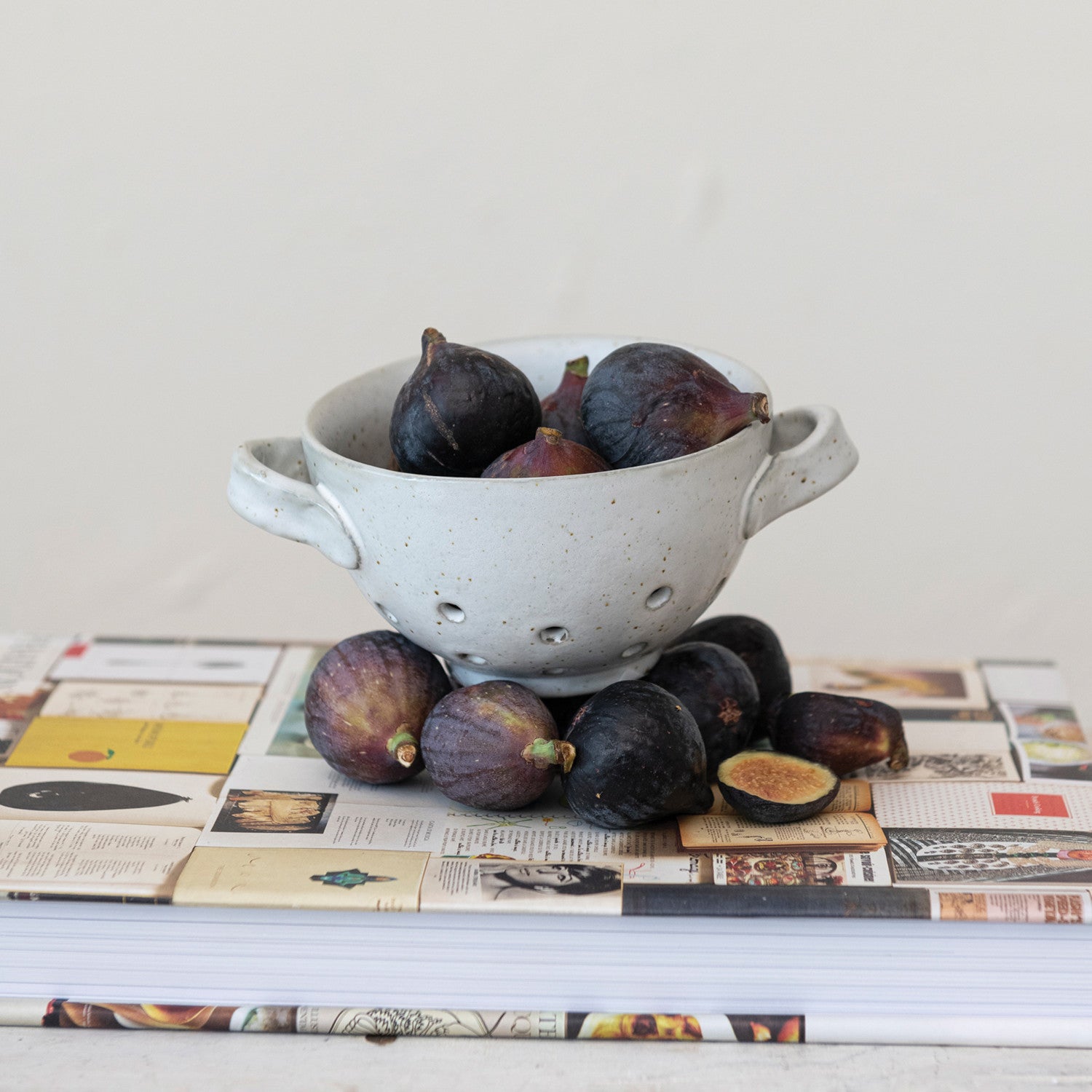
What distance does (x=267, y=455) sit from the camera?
92cm

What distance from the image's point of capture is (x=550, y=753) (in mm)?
778

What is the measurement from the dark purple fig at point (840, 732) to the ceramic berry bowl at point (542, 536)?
10cm

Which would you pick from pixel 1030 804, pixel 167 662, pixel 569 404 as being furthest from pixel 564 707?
pixel 167 662

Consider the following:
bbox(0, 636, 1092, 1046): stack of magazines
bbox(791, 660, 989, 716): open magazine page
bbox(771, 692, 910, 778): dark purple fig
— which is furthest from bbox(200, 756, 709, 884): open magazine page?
bbox(791, 660, 989, 716): open magazine page

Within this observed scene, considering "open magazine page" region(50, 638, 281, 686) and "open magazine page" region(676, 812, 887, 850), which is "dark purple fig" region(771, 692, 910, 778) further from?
"open magazine page" region(50, 638, 281, 686)

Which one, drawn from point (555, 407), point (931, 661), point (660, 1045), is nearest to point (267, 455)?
point (555, 407)

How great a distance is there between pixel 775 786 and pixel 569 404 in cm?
29

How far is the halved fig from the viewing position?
80cm

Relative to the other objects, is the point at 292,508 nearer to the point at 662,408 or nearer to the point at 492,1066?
the point at 662,408

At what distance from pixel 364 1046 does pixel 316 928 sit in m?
0.07

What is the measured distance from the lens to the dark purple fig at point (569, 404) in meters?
0.90

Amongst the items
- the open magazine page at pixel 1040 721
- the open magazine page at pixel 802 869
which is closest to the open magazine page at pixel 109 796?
the open magazine page at pixel 802 869

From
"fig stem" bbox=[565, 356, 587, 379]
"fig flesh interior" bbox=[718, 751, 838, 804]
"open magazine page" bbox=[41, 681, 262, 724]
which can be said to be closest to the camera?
"fig flesh interior" bbox=[718, 751, 838, 804]

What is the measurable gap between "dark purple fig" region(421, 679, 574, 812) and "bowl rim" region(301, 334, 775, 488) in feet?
0.44
